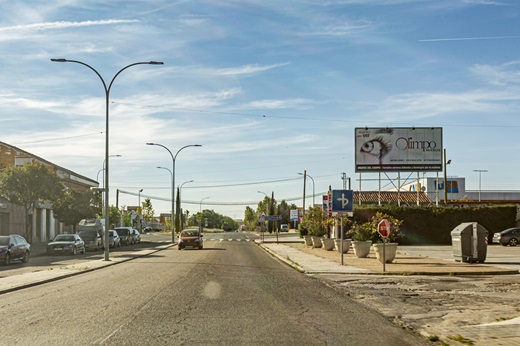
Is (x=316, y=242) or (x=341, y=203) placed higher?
(x=341, y=203)

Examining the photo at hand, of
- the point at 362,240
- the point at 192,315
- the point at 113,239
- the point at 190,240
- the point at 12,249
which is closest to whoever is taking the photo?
the point at 192,315

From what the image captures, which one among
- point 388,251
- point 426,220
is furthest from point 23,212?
point 388,251

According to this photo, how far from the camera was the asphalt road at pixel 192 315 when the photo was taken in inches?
365

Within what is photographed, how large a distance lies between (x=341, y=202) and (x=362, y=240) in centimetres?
694

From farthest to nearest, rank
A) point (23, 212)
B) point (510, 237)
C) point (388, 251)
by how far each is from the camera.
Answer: point (23, 212), point (510, 237), point (388, 251)

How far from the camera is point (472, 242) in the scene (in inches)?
1080

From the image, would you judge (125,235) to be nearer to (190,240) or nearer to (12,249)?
(190,240)

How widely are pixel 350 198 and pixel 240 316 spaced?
1567 centimetres

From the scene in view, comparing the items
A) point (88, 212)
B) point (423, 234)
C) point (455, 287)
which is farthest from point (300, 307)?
point (88, 212)

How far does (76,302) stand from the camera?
548 inches

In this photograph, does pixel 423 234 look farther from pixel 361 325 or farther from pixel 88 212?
pixel 361 325

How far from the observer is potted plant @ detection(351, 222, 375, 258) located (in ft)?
107

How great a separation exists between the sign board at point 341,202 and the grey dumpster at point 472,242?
512 cm

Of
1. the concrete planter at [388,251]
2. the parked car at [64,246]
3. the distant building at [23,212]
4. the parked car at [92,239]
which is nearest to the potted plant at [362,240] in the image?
the concrete planter at [388,251]
